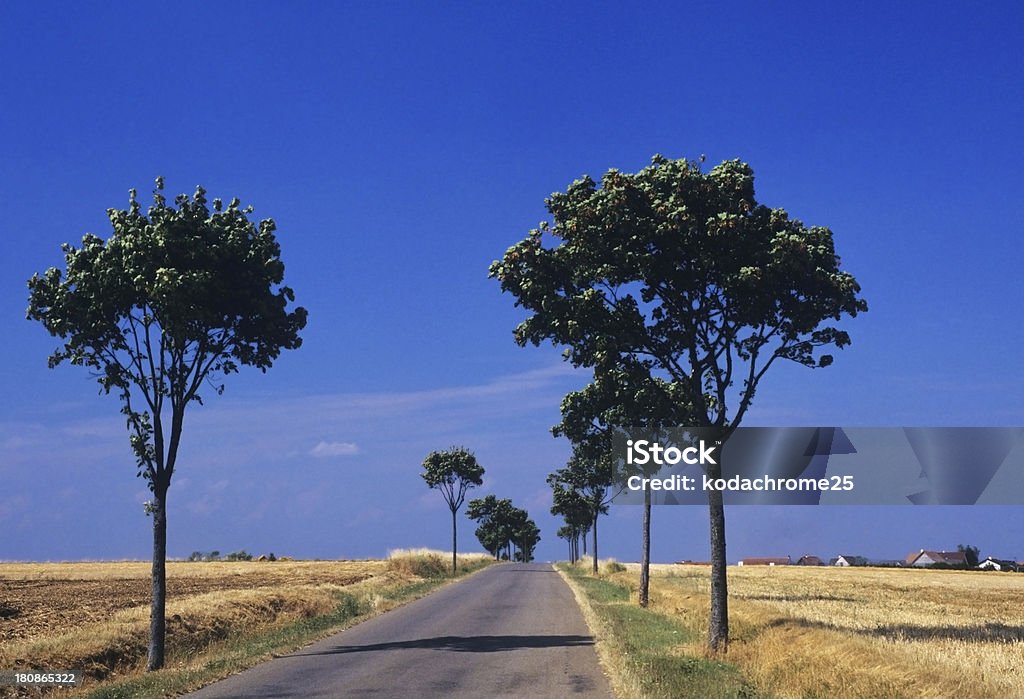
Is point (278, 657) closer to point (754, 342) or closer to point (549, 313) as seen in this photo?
point (549, 313)

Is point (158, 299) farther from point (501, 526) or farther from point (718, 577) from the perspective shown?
point (501, 526)

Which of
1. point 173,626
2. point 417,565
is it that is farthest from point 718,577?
point 417,565

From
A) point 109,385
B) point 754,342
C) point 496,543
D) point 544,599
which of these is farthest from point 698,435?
point 496,543

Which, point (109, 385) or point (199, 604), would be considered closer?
point (109, 385)

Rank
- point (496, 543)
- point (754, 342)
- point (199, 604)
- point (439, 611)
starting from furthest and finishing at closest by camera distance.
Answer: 1. point (496, 543)
2. point (439, 611)
3. point (199, 604)
4. point (754, 342)

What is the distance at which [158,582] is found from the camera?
2191 cm

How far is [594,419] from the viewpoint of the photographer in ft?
149

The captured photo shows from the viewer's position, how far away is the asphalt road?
16.9 m

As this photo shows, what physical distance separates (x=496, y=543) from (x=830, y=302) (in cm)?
15364

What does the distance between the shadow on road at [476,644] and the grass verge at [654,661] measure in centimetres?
102

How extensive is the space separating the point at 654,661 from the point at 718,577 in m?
4.64

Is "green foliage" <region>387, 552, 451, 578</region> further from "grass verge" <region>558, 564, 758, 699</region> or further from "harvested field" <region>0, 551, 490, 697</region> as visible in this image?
"grass verge" <region>558, 564, 758, 699</region>

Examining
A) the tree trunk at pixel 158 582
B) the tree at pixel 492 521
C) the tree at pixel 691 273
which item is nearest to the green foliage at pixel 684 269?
the tree at pixel 691 273

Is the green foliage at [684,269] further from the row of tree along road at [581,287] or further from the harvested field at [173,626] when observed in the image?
the harvested field at [173,626]
